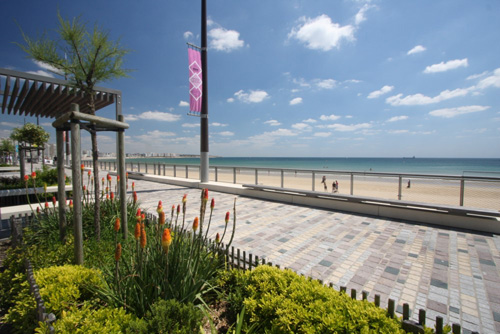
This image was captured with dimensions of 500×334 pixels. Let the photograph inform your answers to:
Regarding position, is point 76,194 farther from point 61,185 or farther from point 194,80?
point 194,80

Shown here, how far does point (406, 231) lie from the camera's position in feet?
18.1

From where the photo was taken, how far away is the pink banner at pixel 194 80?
11.3 m

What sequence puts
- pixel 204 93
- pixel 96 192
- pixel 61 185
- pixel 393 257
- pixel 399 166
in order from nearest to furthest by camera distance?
pixel 61 185 → pixel 96 192 → pixel 393 257 → pixel 204 93 → pixel 399 166

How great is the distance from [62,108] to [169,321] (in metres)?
9.34

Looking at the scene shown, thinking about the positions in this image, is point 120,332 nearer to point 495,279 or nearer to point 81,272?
point 81,272

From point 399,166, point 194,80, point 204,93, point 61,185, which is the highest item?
point 194,80

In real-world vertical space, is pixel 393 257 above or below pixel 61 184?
below

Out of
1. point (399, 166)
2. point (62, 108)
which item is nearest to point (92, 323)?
point (62, 108)

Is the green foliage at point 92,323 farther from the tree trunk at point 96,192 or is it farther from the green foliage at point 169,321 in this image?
the tree trunk at point 96,192

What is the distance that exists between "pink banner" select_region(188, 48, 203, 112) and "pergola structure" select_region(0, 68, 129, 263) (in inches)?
177

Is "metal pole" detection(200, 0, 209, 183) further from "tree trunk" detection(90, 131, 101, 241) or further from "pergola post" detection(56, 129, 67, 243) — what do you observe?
"pergola post" detection(56, 129, 67, 243)

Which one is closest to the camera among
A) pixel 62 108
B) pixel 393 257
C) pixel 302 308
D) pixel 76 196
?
pixel 302 308

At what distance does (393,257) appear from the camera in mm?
4145

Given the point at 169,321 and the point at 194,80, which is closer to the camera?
the point at 169,321
